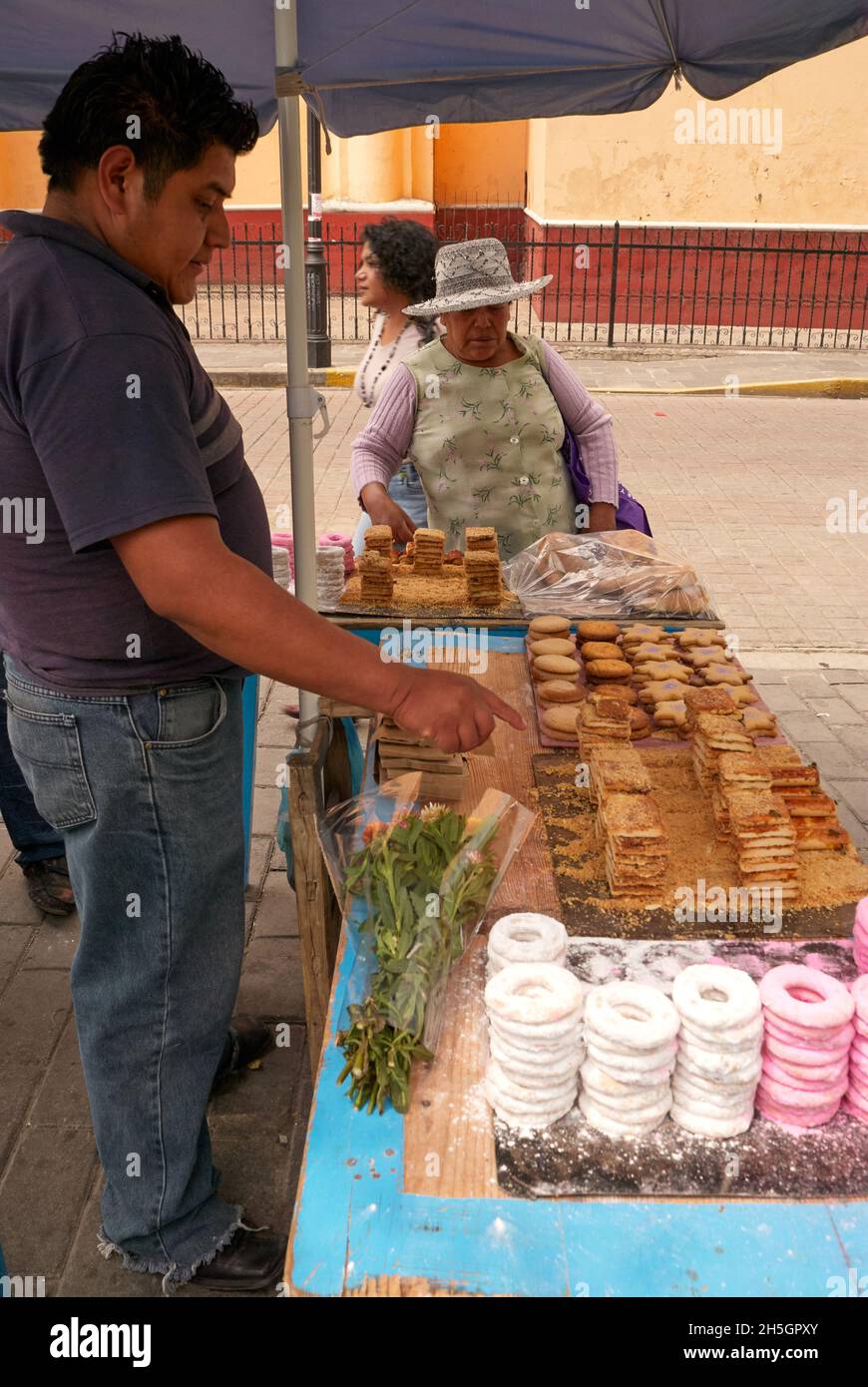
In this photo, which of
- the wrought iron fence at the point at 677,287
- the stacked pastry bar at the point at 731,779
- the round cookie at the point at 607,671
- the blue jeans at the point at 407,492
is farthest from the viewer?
the wrought iron fence at the point at 677,287

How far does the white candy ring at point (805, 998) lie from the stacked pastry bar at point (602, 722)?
970 millimetres

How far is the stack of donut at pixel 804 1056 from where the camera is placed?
1.57 metres

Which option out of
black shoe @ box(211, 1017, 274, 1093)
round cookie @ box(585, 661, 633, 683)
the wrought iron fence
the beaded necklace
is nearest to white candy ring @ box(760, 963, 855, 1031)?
round cookie @ box(585, 661, 633, 683)

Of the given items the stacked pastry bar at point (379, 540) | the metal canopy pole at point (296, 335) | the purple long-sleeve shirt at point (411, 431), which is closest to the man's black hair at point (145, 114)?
the metal canopy pole at point (296, 335)

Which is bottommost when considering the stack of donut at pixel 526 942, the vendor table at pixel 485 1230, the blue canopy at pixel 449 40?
the vendor table at pixel 485 1230

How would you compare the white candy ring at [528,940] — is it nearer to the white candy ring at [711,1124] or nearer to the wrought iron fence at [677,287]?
the white candy ring at [711,1124]

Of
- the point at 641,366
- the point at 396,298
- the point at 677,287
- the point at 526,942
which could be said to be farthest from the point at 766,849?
the point at 677,287

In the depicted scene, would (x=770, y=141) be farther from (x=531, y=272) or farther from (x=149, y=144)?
(x=149, y=144)

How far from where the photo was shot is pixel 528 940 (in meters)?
1.82

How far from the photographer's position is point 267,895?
3.93 meters

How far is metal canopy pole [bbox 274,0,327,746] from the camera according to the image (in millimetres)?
2660

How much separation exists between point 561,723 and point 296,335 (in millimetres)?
1184

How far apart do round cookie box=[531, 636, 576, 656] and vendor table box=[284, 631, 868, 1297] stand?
5.81 ft

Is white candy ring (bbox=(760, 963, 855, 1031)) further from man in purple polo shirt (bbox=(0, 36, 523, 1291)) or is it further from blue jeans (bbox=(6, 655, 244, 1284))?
blue jeans (bbox=(6, 655, 244, 1284))
